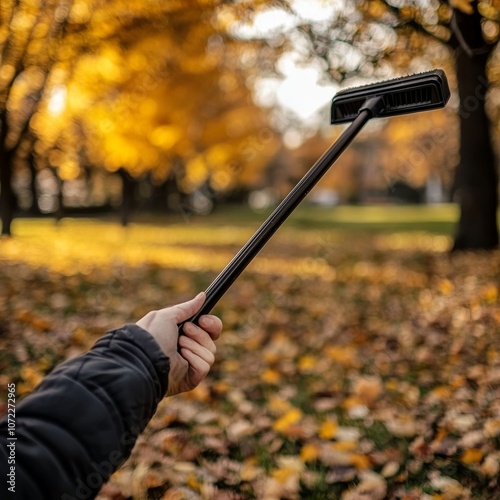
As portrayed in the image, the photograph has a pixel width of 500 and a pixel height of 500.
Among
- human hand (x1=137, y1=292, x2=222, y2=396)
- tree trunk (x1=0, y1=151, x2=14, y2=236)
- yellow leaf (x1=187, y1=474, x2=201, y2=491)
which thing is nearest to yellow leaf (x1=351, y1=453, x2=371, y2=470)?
yellow leaf (x1=187, y1=474, x2=201, y2=491)

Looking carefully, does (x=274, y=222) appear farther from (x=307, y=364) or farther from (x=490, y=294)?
(x=490, y=294)

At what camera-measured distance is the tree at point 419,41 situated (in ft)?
19.2

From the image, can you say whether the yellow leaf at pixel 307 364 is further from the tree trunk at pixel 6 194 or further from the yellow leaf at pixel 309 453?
the tree trunk at pixel 6 194

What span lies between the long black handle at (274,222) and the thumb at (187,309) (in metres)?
0.01

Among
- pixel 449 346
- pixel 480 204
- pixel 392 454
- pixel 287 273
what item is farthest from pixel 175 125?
pixel 392 454

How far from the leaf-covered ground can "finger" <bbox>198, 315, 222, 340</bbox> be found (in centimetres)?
140

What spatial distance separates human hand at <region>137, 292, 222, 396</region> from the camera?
147 centimetres

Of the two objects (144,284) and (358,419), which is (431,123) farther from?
(358,419)

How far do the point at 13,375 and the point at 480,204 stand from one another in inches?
354

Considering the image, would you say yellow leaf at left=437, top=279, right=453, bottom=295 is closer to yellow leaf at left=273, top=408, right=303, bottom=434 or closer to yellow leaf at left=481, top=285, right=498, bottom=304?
yellow leaf at left=481, top=285, right=498, bottom=304

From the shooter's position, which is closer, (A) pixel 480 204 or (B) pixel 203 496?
(B) pixel 203 496

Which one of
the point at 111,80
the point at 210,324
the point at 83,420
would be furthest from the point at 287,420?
the point at 111,80

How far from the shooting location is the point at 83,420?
107 centimetres

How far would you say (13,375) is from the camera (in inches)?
152
